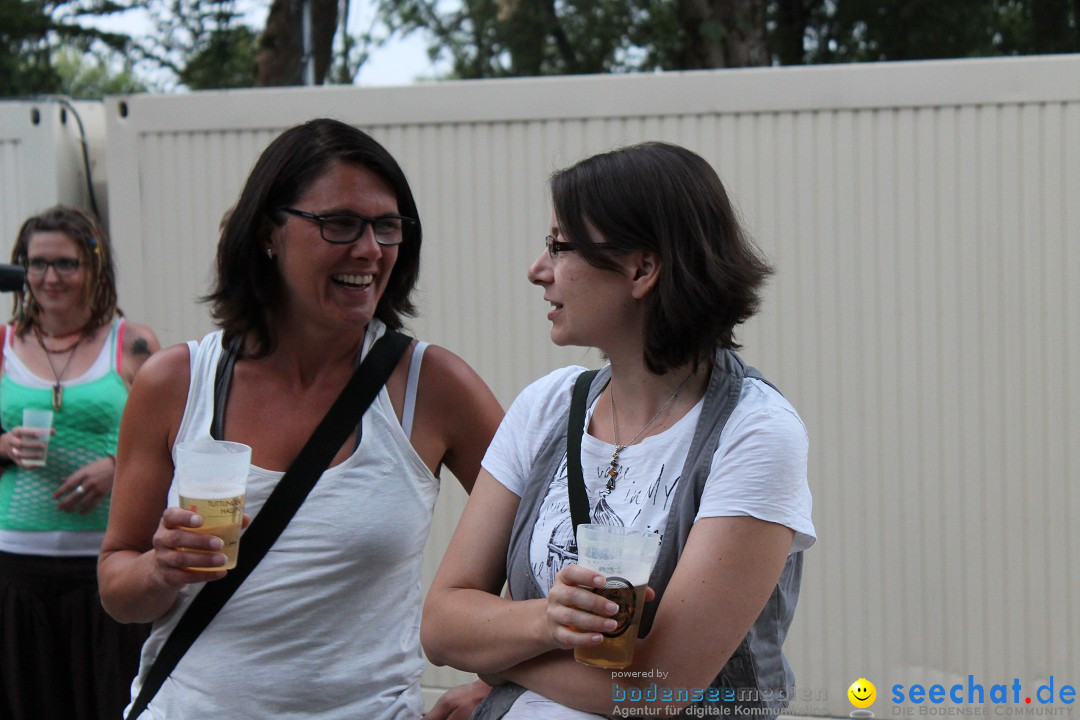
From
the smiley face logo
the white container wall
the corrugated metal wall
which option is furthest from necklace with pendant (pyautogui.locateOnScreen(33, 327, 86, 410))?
the smiley face logo

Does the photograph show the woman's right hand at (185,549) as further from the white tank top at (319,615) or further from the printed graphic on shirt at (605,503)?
the printed graphic on shirt at (605,503)

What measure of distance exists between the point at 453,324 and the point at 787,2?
9611mm

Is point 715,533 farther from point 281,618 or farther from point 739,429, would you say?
point 281,618

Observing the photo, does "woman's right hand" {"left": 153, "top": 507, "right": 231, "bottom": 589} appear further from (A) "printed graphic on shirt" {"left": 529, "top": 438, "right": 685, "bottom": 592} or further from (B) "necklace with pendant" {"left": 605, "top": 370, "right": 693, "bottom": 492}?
(B) "necklace with pendant" {"left": 605, "top": 370, "right": 693, "bottom": 492}

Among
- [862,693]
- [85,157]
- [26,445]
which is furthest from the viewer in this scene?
[85,157]

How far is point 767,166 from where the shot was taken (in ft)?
13.6

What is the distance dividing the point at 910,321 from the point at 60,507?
297cm

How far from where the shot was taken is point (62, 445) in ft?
12.1

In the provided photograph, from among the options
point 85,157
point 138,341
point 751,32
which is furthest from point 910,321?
point 751,32

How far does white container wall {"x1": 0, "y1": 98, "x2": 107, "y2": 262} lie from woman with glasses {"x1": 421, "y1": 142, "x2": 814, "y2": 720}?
352cm

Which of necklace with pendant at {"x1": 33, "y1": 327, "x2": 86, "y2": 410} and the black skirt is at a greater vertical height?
necklace with pendant at {"x1": 33, "y1": 327, "x2": 86, "y2": 410}

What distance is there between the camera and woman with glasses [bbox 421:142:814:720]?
65.1 inches

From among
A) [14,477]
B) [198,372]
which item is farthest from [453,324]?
[198,372]

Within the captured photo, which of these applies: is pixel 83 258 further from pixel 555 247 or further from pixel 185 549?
pixel 555 247
